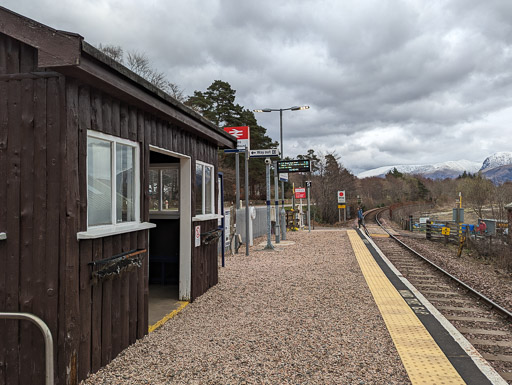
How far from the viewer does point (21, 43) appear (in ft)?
12.2

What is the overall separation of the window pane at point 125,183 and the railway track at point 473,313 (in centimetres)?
469

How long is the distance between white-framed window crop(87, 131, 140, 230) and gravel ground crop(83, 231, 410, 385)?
5.21 ft

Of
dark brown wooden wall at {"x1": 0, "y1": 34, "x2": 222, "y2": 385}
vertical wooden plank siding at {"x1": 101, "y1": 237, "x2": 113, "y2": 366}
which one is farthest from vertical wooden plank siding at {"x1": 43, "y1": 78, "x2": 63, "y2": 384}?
vertical wooden plank siding at {"x1": 101, "y1": 237, "x2": 113, "y2": 366}

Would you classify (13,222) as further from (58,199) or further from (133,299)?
(133,299)

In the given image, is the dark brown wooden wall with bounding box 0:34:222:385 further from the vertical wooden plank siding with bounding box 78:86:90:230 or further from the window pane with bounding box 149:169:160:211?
the window pane with bounding box 149:169:160:211

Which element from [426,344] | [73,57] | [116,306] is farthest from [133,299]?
[426,344]

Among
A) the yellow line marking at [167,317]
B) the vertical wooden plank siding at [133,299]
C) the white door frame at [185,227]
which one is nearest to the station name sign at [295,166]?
the white door frame at [185,227]

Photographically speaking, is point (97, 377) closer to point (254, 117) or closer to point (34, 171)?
point (34, 171)

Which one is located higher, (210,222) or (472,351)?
(210,222)

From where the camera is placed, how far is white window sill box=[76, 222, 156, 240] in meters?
3.74

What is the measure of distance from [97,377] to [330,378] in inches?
92.0

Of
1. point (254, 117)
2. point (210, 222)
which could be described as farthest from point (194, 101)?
point (210, 222)

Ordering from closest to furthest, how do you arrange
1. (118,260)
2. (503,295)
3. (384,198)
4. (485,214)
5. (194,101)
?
1. (118,260)
2. (503,295)
3. (194,101)
4. (485,214)
5. (384,198)

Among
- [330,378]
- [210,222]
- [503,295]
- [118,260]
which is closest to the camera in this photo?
[330,378]
